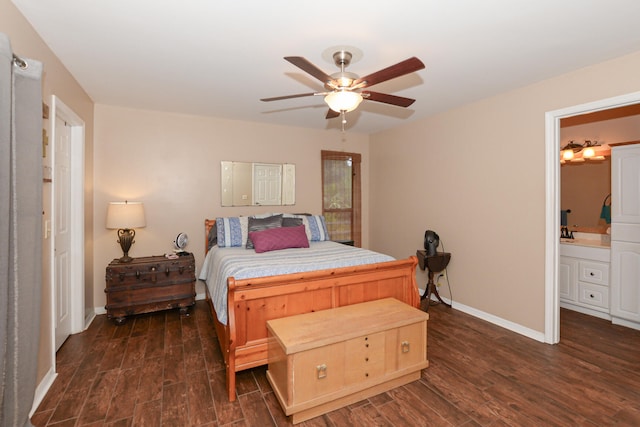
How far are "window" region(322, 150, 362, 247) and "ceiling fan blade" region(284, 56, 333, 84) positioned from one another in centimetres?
298

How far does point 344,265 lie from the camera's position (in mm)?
2703

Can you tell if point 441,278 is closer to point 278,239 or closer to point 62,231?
point 278,239

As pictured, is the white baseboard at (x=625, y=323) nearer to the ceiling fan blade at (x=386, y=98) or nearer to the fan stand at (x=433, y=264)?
the fan stand at (x=433, y=264)

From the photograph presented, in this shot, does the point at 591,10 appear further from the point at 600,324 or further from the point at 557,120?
the point at 600,324

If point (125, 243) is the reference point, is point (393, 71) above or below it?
above

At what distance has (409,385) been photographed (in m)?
2.26

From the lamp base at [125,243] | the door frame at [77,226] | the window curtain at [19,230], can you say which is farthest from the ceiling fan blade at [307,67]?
the lamp base at [125,243]

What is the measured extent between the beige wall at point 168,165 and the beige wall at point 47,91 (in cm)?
22

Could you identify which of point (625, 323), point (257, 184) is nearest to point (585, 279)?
point (625, 323)

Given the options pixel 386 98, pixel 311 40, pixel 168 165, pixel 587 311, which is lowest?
pixel 587 311

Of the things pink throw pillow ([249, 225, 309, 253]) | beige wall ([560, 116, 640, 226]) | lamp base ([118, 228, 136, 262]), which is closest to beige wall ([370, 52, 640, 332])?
beige wall ([560, 116, 640, 226])

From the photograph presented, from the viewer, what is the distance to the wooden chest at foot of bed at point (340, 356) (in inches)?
75.1

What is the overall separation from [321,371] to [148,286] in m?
2.44

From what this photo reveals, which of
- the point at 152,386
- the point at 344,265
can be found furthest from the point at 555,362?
the point at 152,386
